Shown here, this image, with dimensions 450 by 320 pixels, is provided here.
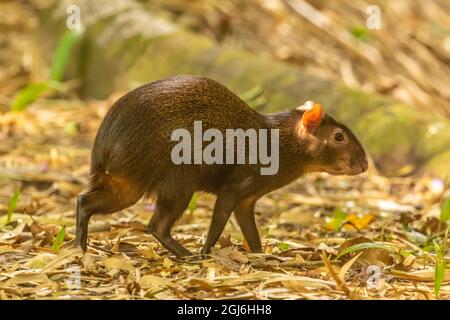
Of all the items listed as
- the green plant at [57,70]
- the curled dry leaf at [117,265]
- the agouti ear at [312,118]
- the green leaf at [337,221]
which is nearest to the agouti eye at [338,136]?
the agouti ear at [312,118]

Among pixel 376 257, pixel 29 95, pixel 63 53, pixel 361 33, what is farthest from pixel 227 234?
pixel 63 53

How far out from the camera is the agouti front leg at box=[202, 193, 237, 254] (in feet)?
16.5

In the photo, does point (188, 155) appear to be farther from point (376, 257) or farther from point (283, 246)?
point (376, 257)

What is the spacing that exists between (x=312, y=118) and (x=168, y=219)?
0.96 metres

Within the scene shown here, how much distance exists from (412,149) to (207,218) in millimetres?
2160

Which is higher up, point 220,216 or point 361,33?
point 361,33

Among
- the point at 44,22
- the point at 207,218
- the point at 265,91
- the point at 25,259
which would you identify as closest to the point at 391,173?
the point at 265,91

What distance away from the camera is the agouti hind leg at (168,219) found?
16.1ft

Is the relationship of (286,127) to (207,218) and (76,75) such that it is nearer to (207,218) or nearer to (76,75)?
(207,218)

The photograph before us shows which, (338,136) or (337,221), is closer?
(338,136)

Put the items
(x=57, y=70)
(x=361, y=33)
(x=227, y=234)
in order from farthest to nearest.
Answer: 1. (x=57, y=70)
2. (x=361, y=33)
3. (x=227, y=234)

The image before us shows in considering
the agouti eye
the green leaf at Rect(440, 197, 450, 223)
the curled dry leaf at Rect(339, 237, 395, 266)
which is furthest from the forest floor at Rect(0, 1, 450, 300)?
the agouti eye

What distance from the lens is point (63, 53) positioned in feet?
31.7
